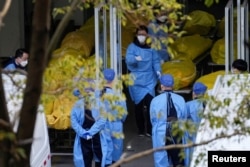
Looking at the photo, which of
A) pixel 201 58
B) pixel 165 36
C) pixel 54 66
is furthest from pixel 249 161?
pixel 201 58

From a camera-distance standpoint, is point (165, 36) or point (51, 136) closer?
point (165, 36)

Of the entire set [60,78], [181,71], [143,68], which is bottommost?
[181,71]

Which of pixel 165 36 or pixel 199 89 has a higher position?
pixel 165 36

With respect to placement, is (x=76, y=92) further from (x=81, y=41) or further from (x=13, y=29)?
(x=13, y=29)

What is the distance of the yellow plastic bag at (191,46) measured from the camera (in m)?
12.5

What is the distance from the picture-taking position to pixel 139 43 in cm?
1125

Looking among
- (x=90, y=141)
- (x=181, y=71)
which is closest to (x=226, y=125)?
(x=90, y=141)

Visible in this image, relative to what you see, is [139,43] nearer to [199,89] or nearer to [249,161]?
[199,89]

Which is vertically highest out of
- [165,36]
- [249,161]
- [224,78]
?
[165,36]

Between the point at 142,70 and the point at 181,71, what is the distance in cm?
71

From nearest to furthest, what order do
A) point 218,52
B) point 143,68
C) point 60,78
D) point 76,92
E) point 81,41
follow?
point 60,78 < point 76,92 < point 143,68 < point 81,41 < point 218,52

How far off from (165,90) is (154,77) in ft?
7.38

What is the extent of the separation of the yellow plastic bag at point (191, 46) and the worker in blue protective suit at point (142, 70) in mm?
1101

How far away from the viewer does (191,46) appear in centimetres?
1271
